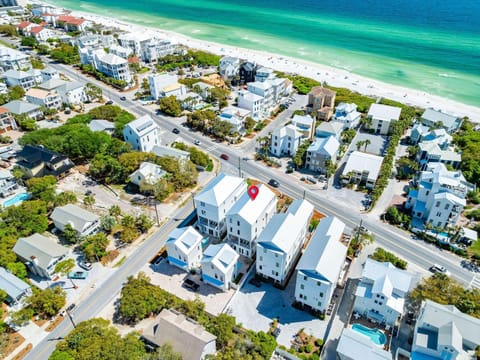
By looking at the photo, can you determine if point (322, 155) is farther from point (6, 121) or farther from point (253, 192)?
point (6, 121)

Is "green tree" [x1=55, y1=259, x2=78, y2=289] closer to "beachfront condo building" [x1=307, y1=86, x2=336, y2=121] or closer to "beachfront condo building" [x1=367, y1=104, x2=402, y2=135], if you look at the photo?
"beachfront condo building" [x1=307, y1=86, x2=336, y2=121]

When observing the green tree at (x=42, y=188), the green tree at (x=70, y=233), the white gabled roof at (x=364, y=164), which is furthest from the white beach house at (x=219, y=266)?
the white gabled roof at (x=364, y=164)

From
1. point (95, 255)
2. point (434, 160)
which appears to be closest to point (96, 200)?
point (95, 255)

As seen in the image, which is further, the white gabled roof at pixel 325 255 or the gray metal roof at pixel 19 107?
the gray metal roof at pixel 19 107

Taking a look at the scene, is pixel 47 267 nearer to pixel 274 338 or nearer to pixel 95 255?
pixel 95 255

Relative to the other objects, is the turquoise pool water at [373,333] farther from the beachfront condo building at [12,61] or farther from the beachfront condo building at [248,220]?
the beachfront condo building at [12,61]
